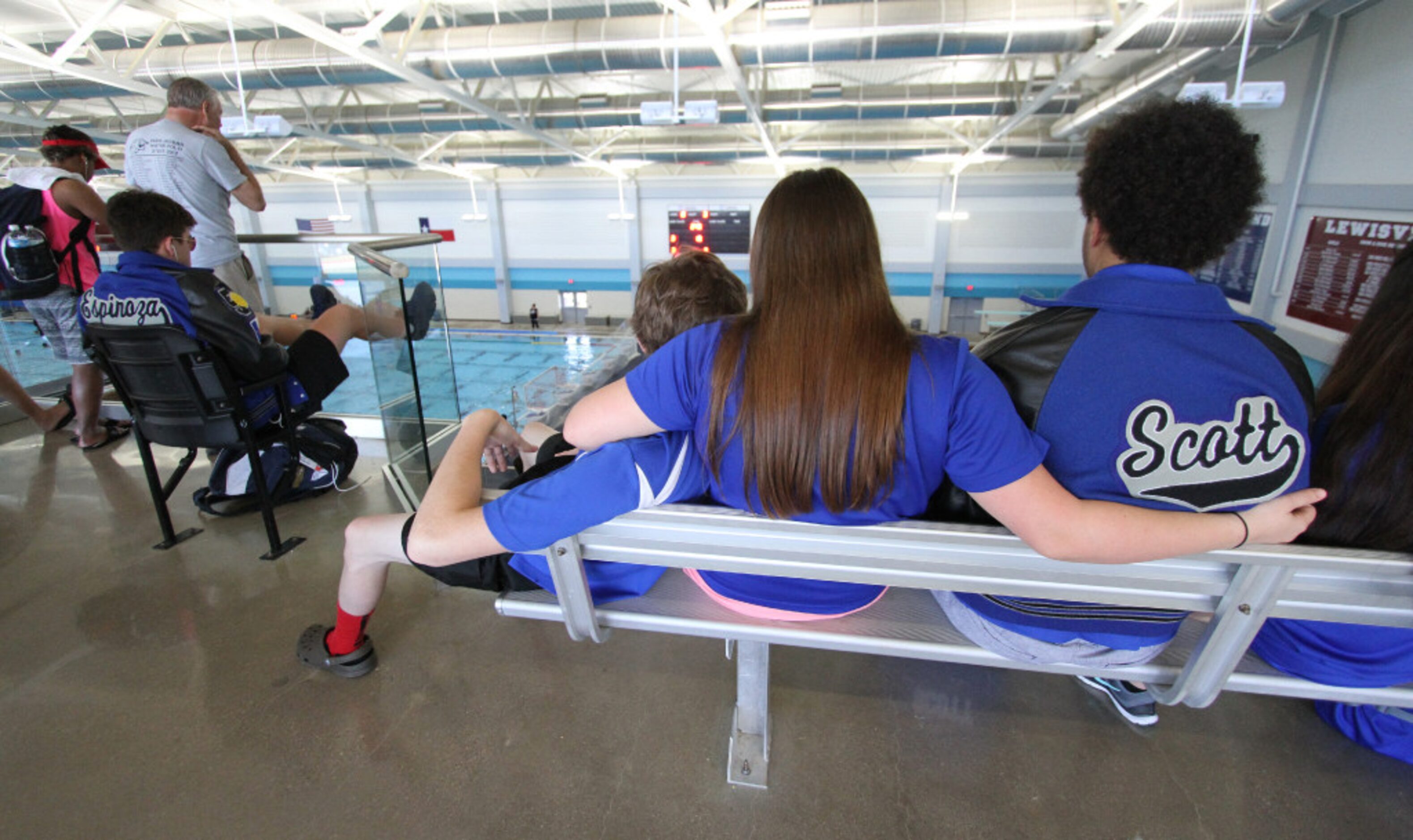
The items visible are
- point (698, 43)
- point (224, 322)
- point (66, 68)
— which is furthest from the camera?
point (66, 68)

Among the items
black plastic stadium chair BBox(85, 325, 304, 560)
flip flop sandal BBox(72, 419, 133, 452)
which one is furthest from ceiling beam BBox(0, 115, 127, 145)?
black plastic stadium chair BBox(85, 325, 304, 560)

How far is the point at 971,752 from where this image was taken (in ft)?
4.61

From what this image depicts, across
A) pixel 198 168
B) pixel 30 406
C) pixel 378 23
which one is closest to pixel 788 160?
pixel 378 23

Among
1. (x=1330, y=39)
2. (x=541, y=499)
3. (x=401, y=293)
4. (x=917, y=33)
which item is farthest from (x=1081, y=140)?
(x=541, y=499)

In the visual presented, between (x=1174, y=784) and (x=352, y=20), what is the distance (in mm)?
9562

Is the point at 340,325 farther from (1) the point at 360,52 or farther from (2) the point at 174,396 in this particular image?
(1) the point at 360,52

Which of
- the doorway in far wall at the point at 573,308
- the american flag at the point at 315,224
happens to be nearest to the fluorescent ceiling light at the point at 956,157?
the doorway in far wall at the point at 573,308

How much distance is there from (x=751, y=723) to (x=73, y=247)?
4110 mm

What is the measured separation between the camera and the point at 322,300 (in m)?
3.39

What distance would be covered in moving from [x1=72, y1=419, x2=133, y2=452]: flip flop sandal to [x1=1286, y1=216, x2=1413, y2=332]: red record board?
26.2ft

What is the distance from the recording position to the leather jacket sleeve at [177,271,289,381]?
6.60ft

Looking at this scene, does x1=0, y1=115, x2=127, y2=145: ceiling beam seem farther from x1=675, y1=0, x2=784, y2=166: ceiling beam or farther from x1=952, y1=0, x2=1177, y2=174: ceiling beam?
x1=952, y1=0, x2=1177, y2=174: ceiling beam

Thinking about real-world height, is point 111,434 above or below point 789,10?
below

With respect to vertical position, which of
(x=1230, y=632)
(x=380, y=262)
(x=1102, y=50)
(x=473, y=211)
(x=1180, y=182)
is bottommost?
(x=1230, y=632)
